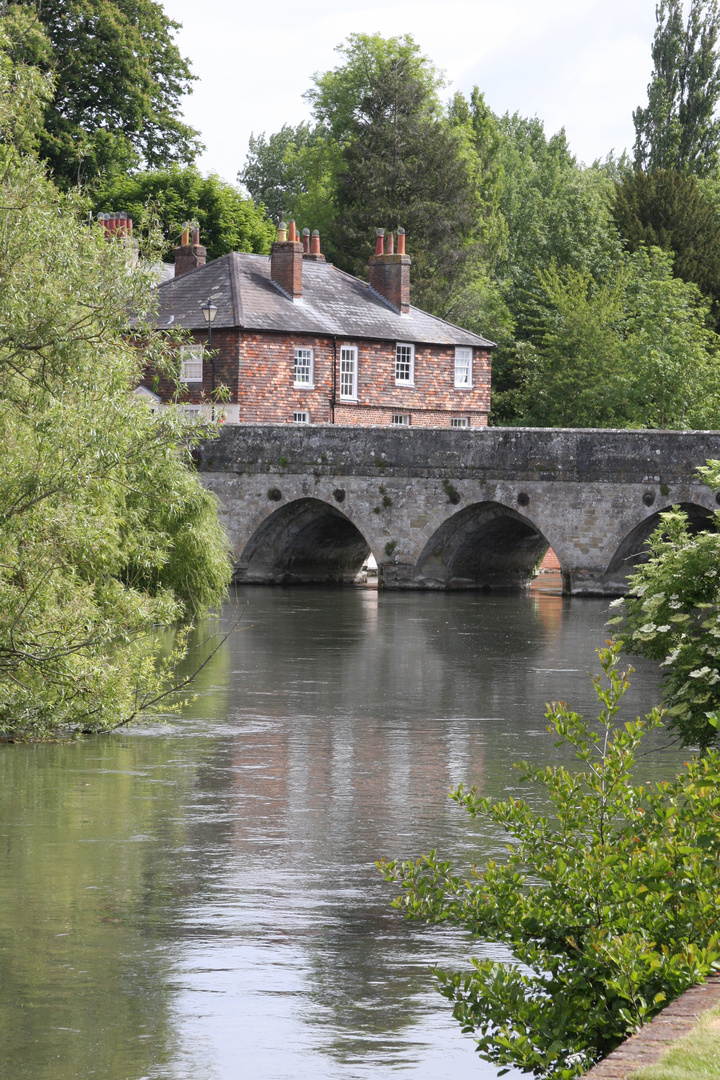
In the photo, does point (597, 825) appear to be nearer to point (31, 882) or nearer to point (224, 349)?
point (31, 882)

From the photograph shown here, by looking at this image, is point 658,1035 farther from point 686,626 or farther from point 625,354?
point 625,354

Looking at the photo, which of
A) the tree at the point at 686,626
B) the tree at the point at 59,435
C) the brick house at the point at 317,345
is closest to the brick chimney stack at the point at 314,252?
the brick house at the point at 317,345

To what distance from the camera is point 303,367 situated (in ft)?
139

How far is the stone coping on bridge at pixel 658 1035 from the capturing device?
5.05 m

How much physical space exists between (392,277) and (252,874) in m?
37.4

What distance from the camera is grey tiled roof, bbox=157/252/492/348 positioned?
4125 cm

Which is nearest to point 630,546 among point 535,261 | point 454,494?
point 454,494

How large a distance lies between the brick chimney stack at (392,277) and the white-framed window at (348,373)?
11.1 ft

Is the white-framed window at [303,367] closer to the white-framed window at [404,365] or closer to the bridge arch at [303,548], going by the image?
the white-framed window at [404,365]

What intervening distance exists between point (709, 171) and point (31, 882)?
58.6m

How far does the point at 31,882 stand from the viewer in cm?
1005

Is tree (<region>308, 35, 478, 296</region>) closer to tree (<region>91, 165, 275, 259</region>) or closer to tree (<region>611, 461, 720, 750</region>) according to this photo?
tree (<region>91, 165, 275, 259</region>)

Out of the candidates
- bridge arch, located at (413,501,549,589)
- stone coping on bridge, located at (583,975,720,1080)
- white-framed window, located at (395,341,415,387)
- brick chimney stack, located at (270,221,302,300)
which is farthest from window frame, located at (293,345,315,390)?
stone coping on bridge, located at (583,975,720,1080)

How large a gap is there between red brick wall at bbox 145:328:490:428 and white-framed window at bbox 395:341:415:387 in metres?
0.19
